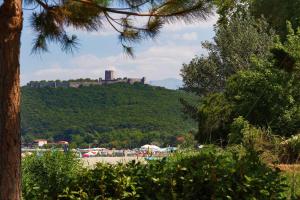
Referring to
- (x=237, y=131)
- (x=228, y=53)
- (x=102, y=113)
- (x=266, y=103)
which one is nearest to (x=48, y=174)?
(x=237, y=131)

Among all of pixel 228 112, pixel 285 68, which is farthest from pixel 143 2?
pixel 228 112

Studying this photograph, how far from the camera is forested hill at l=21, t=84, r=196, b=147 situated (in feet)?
191

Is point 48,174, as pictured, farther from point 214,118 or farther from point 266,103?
point 214,118

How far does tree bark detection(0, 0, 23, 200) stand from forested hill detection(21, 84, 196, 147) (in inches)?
1927

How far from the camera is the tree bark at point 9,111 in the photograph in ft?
16.5

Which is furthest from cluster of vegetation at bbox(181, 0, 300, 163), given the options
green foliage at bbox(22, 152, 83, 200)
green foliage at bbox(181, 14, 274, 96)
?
green foliage at bbox(22, 152, 83, 200)

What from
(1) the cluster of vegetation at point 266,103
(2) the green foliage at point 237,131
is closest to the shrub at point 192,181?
(1) the cluster of vegetation at point 266,103

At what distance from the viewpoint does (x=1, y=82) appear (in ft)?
16.8

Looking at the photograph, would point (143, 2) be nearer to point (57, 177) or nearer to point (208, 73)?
point (57, 177)

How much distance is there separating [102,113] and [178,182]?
195ft

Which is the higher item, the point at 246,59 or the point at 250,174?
the point at 246,59

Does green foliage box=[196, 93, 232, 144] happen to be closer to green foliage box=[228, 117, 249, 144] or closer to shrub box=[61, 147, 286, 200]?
green foliage box=[228, 117, 249, 144]

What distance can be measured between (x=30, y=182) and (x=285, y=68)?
1204 cm

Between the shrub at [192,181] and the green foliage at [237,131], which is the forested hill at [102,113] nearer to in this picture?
the green foliage at [237,131]
